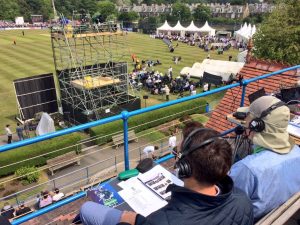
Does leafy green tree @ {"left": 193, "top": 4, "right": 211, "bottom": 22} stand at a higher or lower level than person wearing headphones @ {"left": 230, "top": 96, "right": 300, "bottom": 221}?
lower

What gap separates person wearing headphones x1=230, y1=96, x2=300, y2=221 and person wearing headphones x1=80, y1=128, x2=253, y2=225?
0.63m

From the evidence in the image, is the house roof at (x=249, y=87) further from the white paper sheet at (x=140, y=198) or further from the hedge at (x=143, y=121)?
the white paper sheet at (x=140, y=198)

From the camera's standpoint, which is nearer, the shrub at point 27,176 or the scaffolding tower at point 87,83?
the shrub at point 27,176

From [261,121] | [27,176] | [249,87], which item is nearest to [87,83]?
[27,176]

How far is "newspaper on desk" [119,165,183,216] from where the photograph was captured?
287cm

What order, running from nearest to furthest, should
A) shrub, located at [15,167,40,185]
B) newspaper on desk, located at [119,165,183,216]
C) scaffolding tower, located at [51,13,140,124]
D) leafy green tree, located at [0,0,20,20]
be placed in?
newspaper on desk, located at [119,165,183,216]
shrub, located at [15,167,40,185]
scaffolding tower, located at [51,13,140,124]
leafy green tree, located at [0,0,20,20]

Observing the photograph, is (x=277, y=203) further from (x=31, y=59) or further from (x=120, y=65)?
(x=31, y=59)

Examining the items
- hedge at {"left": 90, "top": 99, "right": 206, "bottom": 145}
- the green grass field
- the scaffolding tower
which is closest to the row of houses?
the green grass field

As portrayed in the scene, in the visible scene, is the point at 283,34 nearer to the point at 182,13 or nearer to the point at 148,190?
the point at 148,190

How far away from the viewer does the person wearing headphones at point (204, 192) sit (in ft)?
6.33

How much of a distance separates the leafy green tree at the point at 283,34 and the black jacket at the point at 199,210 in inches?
822

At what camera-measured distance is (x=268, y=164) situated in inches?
110

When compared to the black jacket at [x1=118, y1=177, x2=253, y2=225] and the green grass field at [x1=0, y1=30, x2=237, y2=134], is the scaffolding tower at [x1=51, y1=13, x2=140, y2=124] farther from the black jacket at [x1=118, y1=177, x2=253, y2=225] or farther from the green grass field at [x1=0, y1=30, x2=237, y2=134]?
the black jacket at [x1=118, y1=177, x2=253, y2=225]

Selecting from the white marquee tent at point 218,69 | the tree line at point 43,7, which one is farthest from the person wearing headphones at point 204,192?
the tree line at point 43,7
